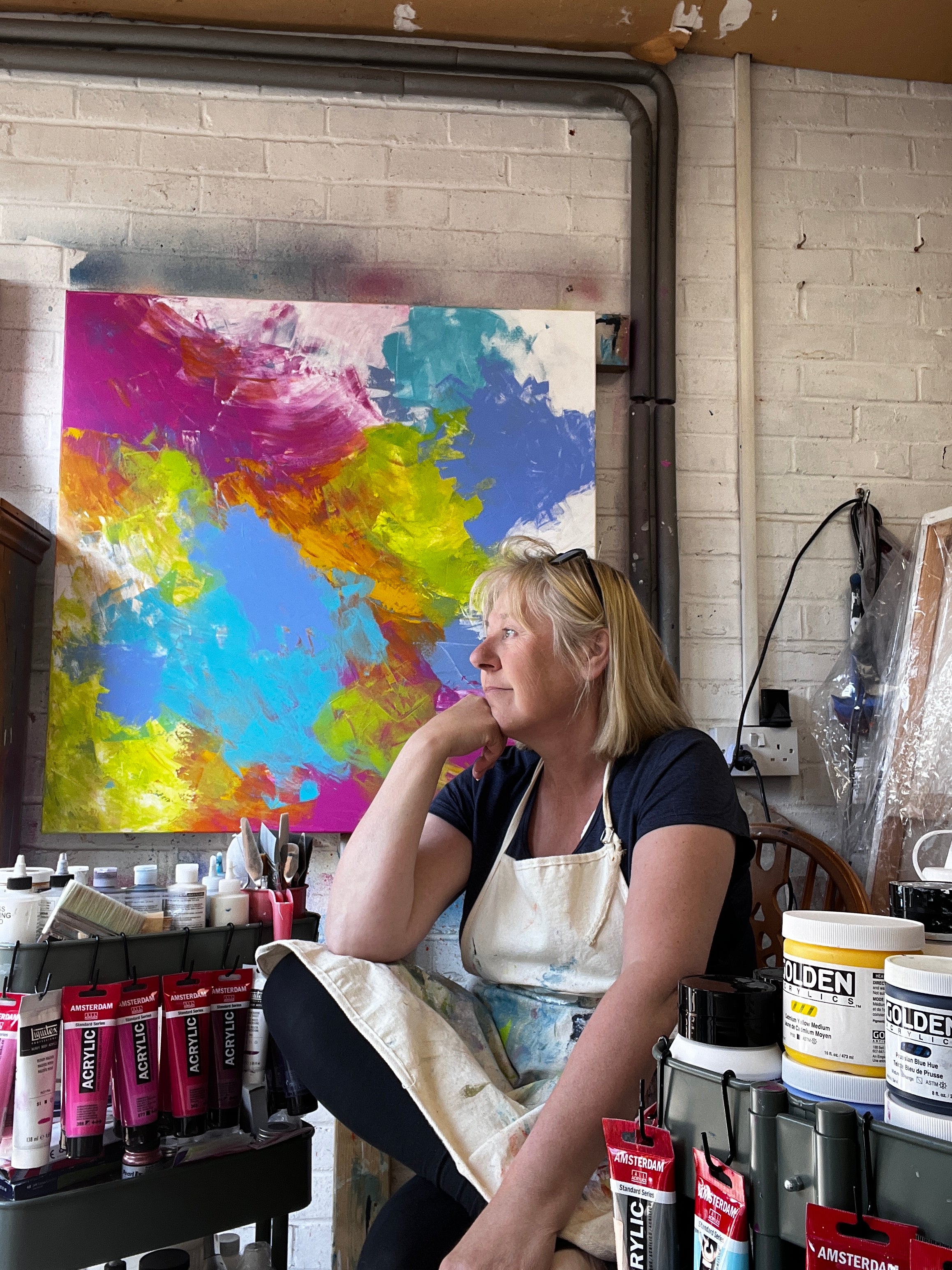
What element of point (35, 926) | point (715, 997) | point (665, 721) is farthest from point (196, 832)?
point (715, 997)

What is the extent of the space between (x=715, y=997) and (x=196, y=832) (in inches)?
51.6

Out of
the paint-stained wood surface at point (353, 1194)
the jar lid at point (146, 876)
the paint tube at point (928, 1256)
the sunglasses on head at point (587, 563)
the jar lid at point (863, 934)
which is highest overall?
the sunglasses on head at point (587, 563)

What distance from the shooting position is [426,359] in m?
1.88

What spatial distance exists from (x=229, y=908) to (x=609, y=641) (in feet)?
2.05

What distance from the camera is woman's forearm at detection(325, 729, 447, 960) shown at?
1275 millimetres

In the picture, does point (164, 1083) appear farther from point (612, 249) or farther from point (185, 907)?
point (612, 249)

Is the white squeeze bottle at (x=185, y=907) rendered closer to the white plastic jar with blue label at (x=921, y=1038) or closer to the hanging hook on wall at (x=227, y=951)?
the hanging hook on wall at (x=227, y=951)

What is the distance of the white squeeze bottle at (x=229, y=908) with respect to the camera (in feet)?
4.23

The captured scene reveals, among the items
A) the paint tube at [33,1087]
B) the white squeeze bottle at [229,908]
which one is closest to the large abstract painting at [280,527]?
the white squeeze bottle at [229,908]

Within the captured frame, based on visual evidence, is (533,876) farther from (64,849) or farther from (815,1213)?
(64,849)

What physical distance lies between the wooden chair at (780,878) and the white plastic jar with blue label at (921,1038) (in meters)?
1.13

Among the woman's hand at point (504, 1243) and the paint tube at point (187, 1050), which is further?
the paint tube at point (187, 1050)

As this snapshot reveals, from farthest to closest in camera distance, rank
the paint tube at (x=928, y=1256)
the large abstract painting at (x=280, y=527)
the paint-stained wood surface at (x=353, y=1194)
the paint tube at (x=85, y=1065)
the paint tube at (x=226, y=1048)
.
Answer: the large abstract painting at (x=280, y=527)
the paint-stained wood surface at (x=353, y=1194)
the paint tube at (x=226, y=1048)
the paint tube at (x=85, y=1065)
the paint tube at (x=928, y=1256)

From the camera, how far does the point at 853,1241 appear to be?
53 cm
